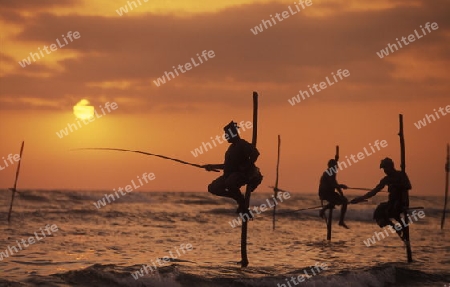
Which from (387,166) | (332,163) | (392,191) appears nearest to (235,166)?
(387,166)

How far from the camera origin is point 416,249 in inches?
1137

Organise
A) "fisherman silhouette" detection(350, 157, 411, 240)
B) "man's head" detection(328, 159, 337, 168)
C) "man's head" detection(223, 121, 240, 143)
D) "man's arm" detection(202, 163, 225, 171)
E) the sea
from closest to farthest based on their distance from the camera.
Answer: "man's head" detection(223, 121, 240, 143), "man's arm" detection(202, 163, 225, 171), the sea, "fisherman silhouette" detection(350, 157, 411, 240), "man's head" detection(328, 159, 337, 168)

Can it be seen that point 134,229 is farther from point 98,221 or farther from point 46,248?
point 46,248

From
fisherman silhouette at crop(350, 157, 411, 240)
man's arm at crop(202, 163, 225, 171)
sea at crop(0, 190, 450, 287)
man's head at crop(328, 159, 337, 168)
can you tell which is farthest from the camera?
man's head at crop(328, 159, 337, 168)

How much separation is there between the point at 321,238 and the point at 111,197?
161 ft

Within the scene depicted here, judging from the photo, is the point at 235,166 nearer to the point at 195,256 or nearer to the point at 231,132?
the point at 231,132

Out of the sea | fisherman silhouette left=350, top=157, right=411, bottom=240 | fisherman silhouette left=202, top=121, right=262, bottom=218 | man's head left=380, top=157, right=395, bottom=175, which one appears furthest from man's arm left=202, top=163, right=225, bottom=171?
man's head left=380, top=157, right=395, bottom=175

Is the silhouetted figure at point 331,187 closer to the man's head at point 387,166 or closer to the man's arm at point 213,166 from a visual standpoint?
the man's head at point 387,166

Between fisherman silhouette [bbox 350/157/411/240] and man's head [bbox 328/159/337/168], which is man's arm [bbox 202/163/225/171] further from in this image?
man's head [bbox 328/159/337/168]

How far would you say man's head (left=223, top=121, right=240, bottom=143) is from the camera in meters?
17.4

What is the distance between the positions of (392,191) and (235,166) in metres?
5.89

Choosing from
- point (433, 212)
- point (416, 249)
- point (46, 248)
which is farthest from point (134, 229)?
point (433, 212)

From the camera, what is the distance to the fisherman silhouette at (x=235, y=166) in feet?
57.0

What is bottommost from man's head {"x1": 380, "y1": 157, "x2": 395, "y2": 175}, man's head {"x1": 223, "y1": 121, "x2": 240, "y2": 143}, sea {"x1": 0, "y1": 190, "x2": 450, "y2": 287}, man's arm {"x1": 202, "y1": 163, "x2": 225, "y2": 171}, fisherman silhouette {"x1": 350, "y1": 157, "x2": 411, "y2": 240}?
sea {"x1": 0, "y1": 190, "x2": 450, "y2": 287}
